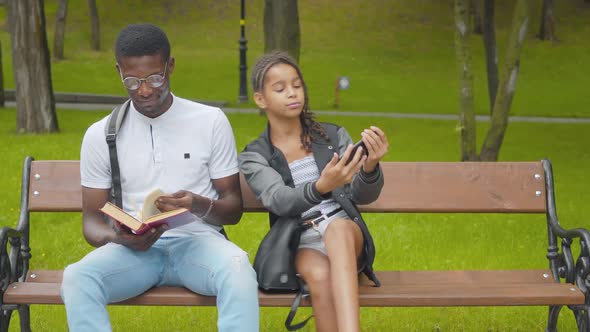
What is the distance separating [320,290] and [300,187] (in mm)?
483

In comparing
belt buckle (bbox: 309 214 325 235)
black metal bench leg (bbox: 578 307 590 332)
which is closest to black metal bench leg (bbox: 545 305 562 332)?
black metal bench leg (bbox: 578 307 590 332)

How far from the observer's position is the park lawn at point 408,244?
19.1ft

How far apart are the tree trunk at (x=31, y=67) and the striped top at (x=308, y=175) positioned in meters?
10.5

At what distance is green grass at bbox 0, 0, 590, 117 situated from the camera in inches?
979

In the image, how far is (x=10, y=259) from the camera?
4.73 m

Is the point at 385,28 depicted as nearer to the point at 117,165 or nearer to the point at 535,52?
the point at 535,52

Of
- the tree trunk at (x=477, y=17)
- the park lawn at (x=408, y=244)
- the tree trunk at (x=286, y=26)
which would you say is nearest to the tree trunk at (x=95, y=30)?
the tree trunk at (x=477, y=17)

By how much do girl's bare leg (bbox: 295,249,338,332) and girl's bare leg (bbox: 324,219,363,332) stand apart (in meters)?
0.07

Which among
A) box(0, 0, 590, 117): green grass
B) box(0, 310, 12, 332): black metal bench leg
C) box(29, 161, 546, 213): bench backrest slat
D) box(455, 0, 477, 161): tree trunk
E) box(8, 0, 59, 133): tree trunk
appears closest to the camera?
box(0, 310, 12, 332): black metal bench leg

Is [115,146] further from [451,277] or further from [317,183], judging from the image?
[451,277]

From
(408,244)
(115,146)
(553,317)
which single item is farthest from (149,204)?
(408,244)

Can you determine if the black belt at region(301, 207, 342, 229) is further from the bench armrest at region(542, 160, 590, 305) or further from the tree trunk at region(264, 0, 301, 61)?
the tree trunk at region(264, 0, 301, 61)

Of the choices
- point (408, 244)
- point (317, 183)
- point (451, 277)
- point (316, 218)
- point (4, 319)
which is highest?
point (317, 183)

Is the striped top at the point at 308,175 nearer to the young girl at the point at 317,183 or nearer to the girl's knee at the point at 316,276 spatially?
the young girl at the point at 317,183
